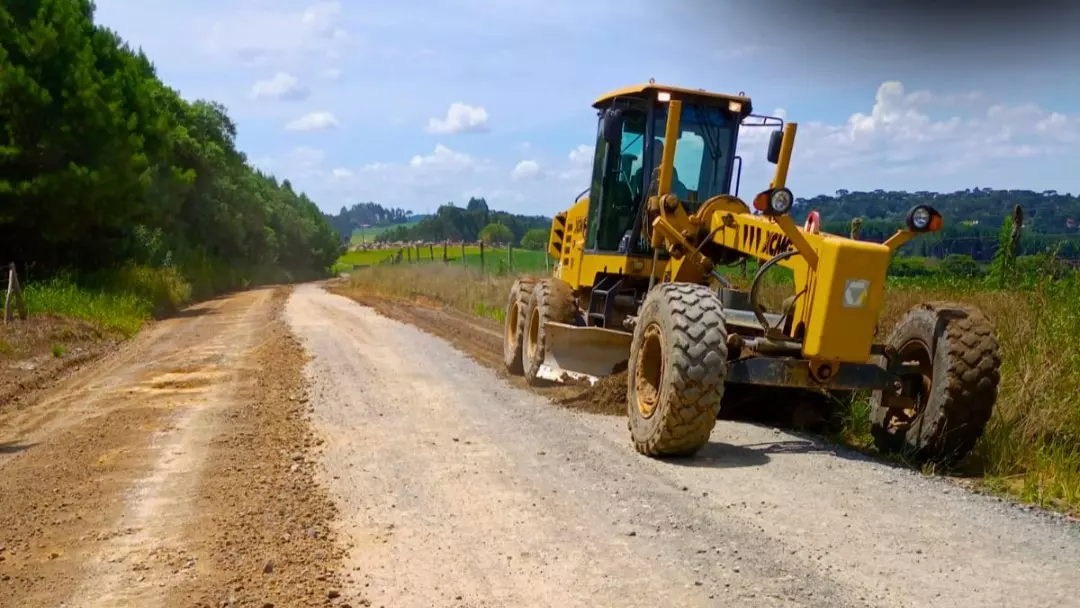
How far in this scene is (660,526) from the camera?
5.21 meters

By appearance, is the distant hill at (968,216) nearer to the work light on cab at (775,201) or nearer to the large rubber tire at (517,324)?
the work light on cab at (775,201)

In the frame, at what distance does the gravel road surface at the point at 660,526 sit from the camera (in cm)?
431

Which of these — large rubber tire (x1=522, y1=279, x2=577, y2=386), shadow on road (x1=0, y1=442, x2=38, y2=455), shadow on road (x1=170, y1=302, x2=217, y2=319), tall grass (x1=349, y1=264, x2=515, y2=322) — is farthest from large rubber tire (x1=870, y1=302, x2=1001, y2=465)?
shadow on road (x1=170, y1=302, x2=217, y2=319)

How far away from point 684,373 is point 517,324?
6.00 metres

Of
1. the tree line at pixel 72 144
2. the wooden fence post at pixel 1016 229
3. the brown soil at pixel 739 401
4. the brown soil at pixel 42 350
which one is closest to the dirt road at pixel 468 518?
the brown soil at pixel 739 401

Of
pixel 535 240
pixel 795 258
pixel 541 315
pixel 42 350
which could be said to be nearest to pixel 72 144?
pixel 42 350

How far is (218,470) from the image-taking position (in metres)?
6.84

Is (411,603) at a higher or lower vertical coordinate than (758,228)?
lower

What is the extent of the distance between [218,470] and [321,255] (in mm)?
76777

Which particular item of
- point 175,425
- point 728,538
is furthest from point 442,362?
point 728,538

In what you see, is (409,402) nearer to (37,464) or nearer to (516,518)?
(37,464)

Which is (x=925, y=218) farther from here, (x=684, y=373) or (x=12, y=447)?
(x=12, y=447)

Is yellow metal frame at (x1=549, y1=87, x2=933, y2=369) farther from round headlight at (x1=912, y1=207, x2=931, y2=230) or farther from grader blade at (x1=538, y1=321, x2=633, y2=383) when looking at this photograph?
grader blade at (x1=538, y1=321, x2=633, y2=383)

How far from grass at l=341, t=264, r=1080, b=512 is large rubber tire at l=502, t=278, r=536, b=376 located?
2.94 m
